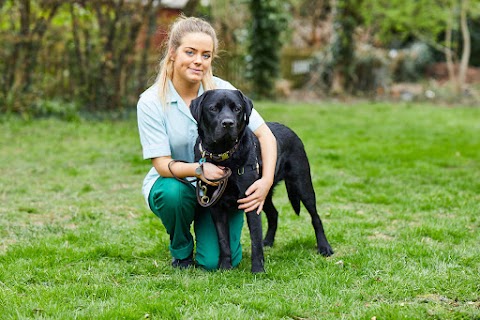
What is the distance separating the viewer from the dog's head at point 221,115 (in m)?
3.39

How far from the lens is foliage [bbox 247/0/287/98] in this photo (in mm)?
15312

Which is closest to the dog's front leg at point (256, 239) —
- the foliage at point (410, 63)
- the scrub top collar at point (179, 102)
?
the scrub top collar at point (179, 102)

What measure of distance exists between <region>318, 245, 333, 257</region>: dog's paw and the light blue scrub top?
0.98 meters

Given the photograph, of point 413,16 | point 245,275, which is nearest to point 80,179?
point 245,275

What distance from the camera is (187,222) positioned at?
12.8 feet

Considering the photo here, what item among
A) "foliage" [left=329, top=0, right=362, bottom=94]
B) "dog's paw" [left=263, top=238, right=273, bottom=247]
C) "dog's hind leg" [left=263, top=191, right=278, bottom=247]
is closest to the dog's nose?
"dog's hind leg" [left=263, top=191, right=278, bottom=247]

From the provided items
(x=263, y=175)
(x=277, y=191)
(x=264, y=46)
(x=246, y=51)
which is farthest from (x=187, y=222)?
(x=246, y=51)

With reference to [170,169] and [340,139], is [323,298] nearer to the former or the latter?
[170,169]

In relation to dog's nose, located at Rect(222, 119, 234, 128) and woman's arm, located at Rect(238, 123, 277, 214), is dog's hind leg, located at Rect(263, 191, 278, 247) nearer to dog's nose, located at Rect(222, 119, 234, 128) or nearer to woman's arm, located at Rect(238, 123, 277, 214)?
woman's arm, located at Rect(238, 123, 277, 214)

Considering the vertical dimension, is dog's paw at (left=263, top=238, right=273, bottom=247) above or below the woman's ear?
below

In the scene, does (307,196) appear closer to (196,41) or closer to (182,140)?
(182,140)

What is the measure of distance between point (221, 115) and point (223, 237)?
2.70ft

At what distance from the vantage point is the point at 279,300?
3225 millimetres

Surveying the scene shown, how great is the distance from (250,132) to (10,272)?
161cm
